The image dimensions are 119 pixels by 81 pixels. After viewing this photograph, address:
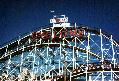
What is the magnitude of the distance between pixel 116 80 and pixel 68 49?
4606mm

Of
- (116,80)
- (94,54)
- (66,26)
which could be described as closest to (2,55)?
(66,26)

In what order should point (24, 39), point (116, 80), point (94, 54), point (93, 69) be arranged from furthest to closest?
1. point (24, 39)
2. point (94, 54)
3. point (116, 80)
4. point (93, 69)

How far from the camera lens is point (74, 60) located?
2478cm

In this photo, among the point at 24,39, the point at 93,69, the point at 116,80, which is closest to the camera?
the point at 93,69

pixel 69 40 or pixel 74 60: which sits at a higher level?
pixel 69 40

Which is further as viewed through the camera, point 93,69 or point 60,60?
point 60,60

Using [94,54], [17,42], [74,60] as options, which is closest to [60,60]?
[74,60]

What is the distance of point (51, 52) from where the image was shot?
2727cm

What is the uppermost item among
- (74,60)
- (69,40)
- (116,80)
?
(69,40)

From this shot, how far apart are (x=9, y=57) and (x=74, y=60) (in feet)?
18.8

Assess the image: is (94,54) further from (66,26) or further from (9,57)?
(9,57)

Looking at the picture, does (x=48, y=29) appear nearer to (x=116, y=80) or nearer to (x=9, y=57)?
(x=9, y=57)

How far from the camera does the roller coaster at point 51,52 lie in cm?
2548

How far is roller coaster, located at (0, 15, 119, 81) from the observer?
83.6ft
